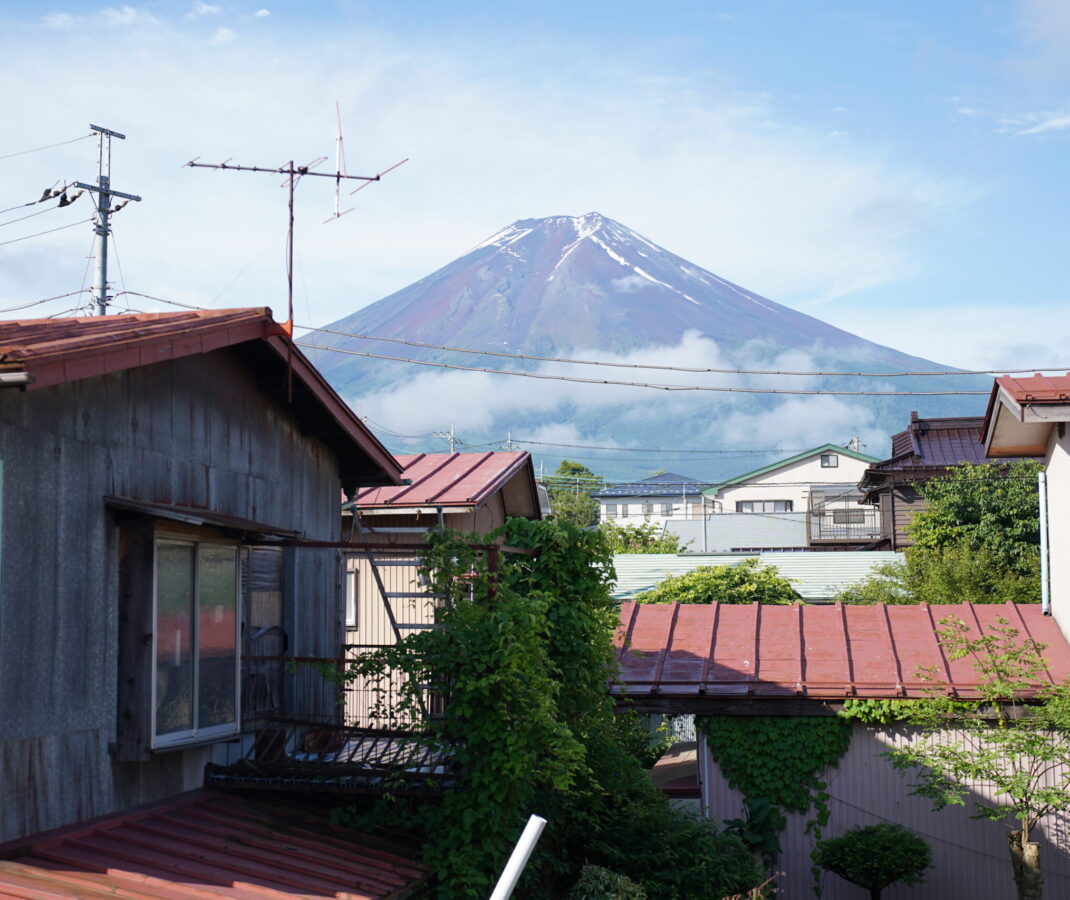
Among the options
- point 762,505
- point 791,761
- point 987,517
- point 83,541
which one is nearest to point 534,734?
point 83,541

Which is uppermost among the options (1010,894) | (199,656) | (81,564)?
(81,564)

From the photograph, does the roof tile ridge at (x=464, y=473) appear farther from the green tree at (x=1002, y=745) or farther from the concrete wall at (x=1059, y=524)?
the concrete wall at (x=1059, y=524)

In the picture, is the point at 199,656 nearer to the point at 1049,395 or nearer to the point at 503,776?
the point at 503,776

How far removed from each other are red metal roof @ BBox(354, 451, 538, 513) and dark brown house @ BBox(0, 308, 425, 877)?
651cm

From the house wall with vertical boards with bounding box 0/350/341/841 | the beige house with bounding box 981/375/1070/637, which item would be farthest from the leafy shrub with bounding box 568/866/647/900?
the beige house with bounding box 981/375/1070/637

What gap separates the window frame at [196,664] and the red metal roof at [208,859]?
0.55 m

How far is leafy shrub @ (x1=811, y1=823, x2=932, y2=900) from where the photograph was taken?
1383cm

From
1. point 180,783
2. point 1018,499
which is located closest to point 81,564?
point 180,783

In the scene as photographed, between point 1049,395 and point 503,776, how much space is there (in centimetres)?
782

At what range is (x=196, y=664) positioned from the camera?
9.89 m

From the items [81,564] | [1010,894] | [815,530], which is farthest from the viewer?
[815,530]

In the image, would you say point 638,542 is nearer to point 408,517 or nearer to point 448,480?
point 448,480

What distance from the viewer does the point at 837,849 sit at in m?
14.1

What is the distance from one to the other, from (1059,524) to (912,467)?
93.1ft
